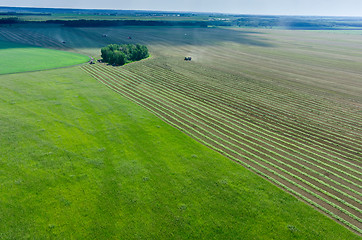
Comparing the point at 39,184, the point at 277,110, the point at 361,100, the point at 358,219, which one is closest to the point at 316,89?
the point at 361,100

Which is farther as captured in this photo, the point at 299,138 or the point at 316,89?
the point at 316,89

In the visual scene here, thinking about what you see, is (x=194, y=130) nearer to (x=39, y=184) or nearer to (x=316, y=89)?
(x=39, y=184)

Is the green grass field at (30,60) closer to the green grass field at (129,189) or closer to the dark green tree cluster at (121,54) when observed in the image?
the dark green tree cluster at (121,54)

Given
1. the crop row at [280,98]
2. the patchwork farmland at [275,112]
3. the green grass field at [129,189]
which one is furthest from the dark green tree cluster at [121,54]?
the green grass field at [129,189]

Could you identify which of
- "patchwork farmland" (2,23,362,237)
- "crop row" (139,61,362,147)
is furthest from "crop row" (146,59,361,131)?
"crop row" (139,61,362,147)

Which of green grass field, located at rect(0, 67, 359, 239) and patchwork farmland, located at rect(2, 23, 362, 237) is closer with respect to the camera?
green grass field, located at rect(0, 67, 359, 239)

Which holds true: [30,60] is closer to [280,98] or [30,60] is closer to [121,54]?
[121,54]

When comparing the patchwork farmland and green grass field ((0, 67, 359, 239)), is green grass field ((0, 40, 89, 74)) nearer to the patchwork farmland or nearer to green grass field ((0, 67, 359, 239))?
the patchwork farmland
